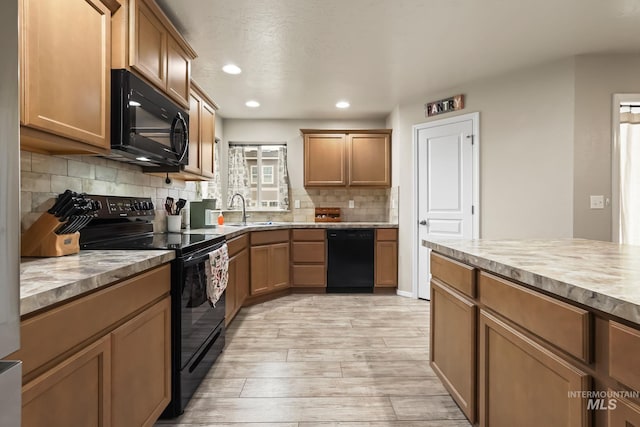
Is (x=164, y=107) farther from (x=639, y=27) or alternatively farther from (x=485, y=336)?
(x=639, y=27)

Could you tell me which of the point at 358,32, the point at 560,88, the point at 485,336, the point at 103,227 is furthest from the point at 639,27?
the point at 103,227

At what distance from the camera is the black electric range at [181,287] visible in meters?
1.64

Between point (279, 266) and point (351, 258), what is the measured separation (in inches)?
37.0

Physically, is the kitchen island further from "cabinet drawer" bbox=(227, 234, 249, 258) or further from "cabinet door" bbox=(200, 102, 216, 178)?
"cabinet door" bbox=(200, 102, 216, 178)

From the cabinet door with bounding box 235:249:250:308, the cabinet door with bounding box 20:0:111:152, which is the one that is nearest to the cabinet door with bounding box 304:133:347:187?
the cabinet door with bounding box 235:249:250:308

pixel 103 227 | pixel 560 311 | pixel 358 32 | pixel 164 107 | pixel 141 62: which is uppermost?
pixel 358 32

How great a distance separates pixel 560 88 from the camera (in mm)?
2869

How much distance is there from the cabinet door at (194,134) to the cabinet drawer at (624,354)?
8.70 feet

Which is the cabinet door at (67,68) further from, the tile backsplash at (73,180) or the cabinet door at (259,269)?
the cabinet door at (259,269)

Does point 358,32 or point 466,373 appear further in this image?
point 358,32

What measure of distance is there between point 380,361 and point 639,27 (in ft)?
10.1

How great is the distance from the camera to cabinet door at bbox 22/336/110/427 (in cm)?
82

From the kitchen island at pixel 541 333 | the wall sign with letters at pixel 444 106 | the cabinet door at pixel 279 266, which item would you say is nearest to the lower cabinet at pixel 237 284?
the cabinet door at pixel 279 266

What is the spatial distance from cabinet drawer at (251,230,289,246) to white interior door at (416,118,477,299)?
168cm
